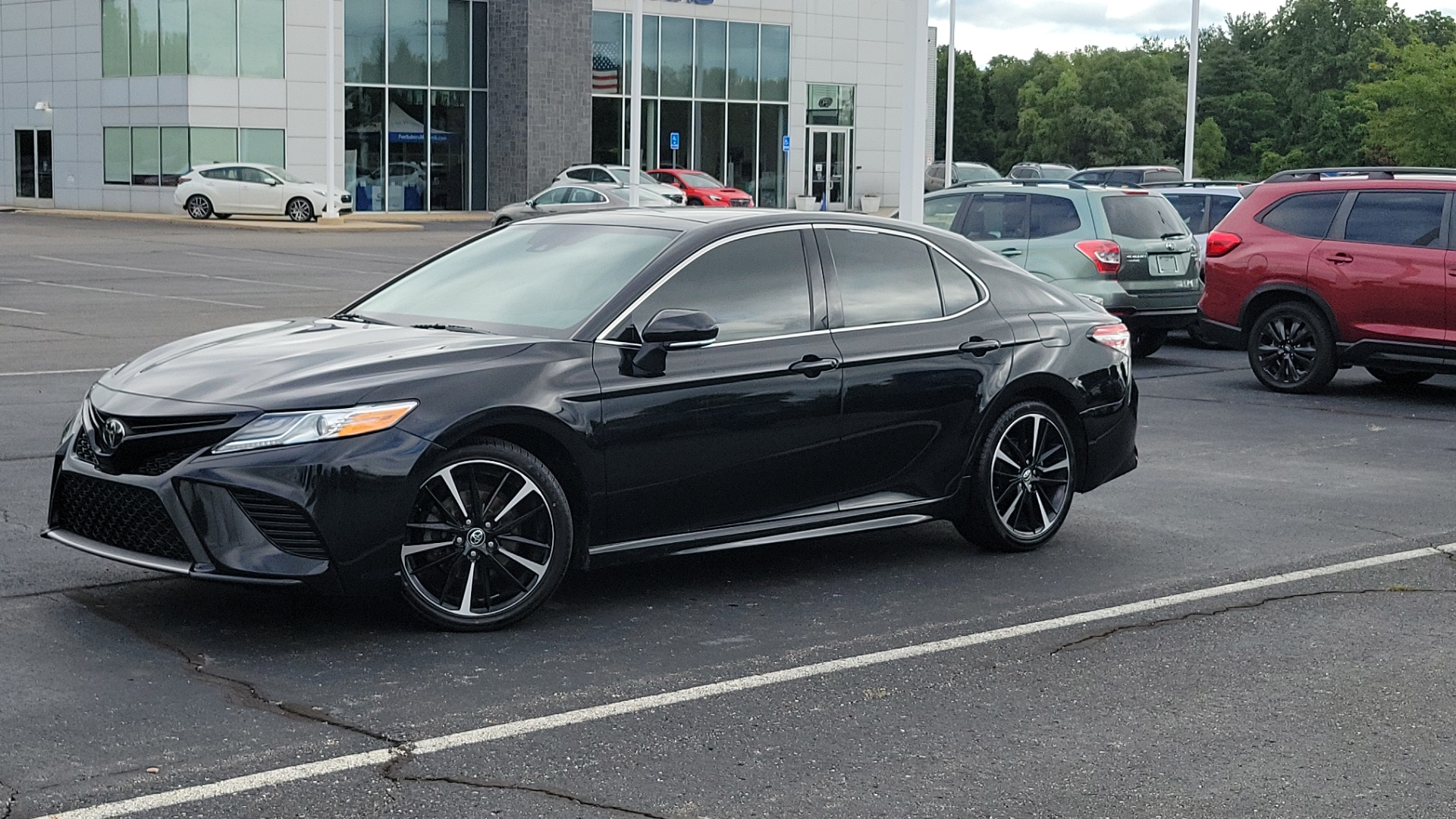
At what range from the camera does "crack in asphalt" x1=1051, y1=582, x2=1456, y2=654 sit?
21.5ft

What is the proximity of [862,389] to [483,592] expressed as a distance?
190 cm

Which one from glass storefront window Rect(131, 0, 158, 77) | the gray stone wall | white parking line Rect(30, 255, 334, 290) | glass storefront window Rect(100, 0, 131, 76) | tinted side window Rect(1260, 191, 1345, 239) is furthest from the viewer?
the gray stone wall

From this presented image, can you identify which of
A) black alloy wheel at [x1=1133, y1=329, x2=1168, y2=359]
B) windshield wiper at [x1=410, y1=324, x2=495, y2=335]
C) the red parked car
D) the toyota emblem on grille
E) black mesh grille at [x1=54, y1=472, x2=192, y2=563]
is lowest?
black alloy wheel at [x1=1133, y1=329, x2=1168, y2=359]

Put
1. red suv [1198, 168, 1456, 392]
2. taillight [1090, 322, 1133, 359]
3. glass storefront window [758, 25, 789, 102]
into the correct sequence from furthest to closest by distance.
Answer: glass storefront window [758, 25, 789, 102], red suv [1198, 168, 1456, 392], taillight [1090, 322, 1133, 359]

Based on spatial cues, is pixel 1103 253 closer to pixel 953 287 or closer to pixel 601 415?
pixel 953 287

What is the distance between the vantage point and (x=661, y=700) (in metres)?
5.61

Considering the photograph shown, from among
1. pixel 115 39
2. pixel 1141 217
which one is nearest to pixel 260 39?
pixel 115 39

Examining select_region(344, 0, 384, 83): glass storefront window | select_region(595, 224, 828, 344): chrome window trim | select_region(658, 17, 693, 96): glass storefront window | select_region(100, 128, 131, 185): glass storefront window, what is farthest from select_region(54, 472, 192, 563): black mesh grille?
select_region(658, 17, 693, 96): glass storefront window

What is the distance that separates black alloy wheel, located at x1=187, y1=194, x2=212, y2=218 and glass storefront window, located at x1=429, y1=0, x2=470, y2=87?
9975mm

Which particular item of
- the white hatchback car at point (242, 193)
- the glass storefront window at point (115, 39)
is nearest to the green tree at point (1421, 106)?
the white hatchback car at point (242, 193)

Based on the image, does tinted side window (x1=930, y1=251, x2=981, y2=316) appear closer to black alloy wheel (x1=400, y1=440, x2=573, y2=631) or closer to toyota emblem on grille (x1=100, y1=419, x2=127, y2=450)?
Answer: black alloy wheel (x1=400, y1=440, x2=573, y2=631)

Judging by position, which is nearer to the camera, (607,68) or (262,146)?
(262,146)

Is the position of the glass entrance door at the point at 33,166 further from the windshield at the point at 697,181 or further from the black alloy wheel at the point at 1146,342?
the black alloy wheel at the point at 1146,342

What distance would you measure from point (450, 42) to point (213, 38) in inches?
314
